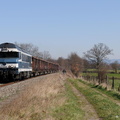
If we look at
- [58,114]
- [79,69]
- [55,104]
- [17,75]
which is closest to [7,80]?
[17,75]

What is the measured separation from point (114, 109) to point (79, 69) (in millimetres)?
80298

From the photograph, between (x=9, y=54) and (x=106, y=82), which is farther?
(x=106, y=82)

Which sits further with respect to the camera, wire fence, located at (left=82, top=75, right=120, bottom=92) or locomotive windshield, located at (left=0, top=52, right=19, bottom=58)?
wire fence, located at (left=82, top=75, right=120, bottom=92)

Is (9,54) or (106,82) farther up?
(9,54)

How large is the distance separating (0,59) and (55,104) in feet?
46.8

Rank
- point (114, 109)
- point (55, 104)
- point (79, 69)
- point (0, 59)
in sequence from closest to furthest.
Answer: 1. point (55, 104)
2. point (114, 109)
3. point (0, 59)
4. point (79, 69)

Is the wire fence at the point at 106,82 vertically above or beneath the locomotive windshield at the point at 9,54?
beneath

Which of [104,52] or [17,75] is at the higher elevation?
[104,52]

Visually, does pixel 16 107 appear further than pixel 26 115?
Yes

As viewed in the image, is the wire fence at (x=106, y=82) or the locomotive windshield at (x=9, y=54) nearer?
the locomotive windshield at (x=9, y=54)

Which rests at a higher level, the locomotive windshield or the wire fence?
the locomotive windshield

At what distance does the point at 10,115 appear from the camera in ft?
28.1

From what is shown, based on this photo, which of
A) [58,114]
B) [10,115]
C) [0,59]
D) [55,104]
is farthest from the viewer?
[0,59]

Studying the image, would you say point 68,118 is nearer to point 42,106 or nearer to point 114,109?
point 42,106
